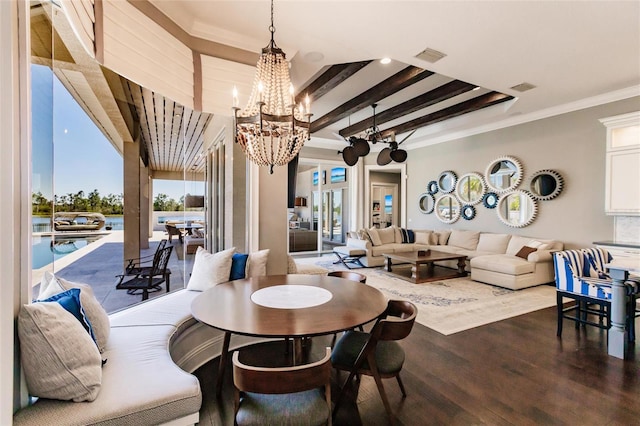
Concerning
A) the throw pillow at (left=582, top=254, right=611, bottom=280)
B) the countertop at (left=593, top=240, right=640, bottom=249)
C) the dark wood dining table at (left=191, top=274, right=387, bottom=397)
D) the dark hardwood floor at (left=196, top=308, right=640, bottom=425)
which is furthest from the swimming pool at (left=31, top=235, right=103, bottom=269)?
the countertop at (left=593, top=240, right=640, bottom=249)

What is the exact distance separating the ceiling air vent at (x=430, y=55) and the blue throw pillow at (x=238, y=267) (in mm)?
3097

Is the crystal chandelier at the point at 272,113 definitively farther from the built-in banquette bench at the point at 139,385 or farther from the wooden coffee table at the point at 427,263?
the wooden coffee table at the point at 427,263

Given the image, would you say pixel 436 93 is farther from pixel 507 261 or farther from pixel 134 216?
pixel 134 216

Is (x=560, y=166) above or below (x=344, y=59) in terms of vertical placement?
below

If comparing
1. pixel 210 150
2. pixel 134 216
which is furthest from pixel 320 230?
pixel 134 216

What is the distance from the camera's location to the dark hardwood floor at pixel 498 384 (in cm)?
189

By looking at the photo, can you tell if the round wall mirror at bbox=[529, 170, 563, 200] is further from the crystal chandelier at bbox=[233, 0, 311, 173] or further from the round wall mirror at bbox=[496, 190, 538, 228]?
the crystal chandelier at bbox=[233, 0, 311, 173]

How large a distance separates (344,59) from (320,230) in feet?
19.2

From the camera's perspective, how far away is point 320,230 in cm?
884

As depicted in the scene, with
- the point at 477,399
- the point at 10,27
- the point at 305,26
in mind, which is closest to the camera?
the point at 10,27

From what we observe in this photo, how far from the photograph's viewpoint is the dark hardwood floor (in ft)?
A: 6.20

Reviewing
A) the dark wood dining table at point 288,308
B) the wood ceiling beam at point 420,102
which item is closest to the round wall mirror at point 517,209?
the wood ceiling beam at point 420,102

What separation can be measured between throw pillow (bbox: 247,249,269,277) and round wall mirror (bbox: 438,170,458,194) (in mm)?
5900

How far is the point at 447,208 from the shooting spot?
7.63 metres
